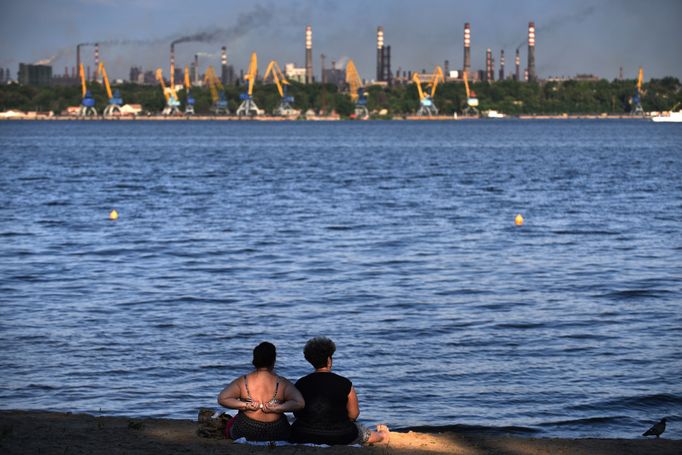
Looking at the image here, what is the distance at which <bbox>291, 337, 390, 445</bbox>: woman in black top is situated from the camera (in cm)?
977

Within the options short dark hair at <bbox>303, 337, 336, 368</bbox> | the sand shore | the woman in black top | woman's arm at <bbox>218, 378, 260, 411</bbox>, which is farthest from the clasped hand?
short dark hair at <bbox>303, 337, 336, 368</bbox>

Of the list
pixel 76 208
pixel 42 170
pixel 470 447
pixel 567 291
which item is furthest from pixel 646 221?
pixel 42 170

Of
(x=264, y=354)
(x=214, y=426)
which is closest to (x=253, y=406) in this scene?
(x=264, y=354)

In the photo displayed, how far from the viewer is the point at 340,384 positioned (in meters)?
9.77

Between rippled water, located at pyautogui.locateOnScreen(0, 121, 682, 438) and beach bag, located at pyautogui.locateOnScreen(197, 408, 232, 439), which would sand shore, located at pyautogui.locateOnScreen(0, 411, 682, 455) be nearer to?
beach bag, located at pyautogui.locateOnScreen(197, 408, 232, 439)

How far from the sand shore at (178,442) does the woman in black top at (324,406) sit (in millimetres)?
135

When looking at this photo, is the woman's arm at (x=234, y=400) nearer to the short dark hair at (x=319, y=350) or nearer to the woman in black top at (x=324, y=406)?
the woman in black top at (x=324, y=406)

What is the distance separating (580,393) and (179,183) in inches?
1901

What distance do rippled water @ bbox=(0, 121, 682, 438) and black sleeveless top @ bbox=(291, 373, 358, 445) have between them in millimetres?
3247

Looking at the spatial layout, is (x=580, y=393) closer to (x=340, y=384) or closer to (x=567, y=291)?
(x=340, y=384)

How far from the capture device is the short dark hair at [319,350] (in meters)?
9.69

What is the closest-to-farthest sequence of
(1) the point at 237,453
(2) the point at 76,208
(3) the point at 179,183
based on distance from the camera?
(1) the point at 237,453, (2) the point at 76,208, (3) the point at 179,183

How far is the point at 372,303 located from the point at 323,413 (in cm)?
1082

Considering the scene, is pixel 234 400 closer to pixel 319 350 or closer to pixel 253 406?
pixel 253 406
